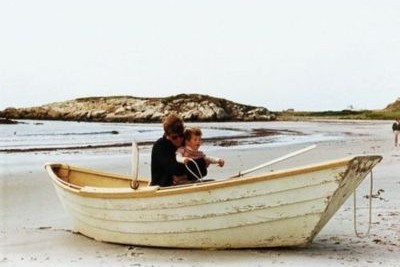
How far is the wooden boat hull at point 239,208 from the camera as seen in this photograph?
265 inches

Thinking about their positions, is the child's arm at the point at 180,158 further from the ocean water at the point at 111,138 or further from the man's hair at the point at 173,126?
the ocean water at the point at 111,138

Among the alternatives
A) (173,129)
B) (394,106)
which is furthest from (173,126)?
(394,106)

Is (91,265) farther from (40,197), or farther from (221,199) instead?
(40,197)

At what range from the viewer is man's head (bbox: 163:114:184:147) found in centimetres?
783

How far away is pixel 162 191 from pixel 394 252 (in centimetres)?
263

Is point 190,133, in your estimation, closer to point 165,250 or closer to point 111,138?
point 165,250

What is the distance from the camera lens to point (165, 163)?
25.9 feet

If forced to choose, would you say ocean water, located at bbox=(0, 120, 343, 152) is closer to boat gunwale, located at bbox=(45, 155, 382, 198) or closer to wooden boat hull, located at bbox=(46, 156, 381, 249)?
boat gunwale, located at bbox=(45, 155, 382, 198)

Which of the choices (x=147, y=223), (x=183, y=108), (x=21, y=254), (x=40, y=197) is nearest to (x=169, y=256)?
(x=147, y=223)

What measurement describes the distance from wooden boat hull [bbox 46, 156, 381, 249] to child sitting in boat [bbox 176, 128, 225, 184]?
59 centimetres

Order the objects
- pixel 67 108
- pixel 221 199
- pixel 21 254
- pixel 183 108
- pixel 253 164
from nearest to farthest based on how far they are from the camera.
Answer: pixel 221 199 < pixel 21 254 < pixel 253 164 < pixel 183 108 < pixel 67 108

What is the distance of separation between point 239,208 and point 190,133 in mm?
1253

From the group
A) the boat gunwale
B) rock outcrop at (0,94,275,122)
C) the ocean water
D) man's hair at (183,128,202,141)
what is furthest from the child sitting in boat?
rock outcrop at (0,94,275,122)

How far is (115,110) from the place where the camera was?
320 ft
